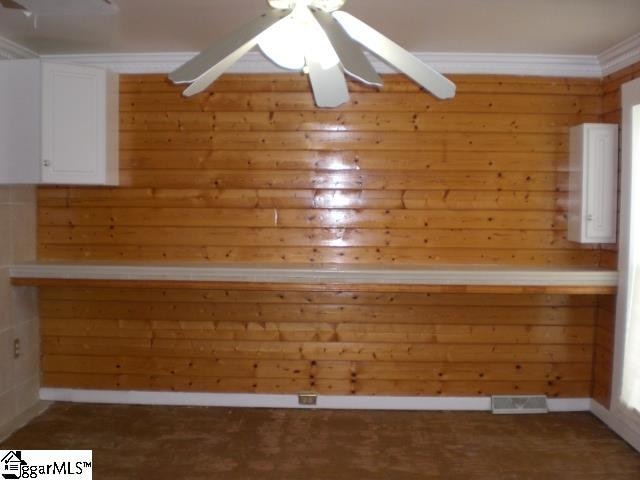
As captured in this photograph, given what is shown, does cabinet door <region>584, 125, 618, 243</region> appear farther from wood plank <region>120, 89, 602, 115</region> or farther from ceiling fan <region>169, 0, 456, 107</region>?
ceiling fan <region>169, 0, 456, 107</region>

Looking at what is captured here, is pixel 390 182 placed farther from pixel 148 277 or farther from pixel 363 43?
pixel 363 43

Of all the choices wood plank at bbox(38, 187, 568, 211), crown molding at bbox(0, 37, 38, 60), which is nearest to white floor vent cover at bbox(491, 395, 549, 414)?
wood plank at bbox(38, 187, 568, 211)

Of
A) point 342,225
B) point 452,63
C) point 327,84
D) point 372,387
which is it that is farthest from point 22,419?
point 452,63

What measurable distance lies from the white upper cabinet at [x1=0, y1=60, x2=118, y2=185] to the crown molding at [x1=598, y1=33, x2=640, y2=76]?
3.18 m

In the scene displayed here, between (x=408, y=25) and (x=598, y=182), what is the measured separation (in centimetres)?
155

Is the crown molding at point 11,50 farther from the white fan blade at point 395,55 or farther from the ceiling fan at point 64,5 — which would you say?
the white fan blade at point 395,55

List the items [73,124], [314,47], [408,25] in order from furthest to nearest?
1. [73,124]
2. [408,25]
3. [314,47]

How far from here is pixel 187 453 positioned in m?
3.15

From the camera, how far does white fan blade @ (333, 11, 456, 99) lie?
51.1 inches

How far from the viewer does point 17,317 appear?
141 inches

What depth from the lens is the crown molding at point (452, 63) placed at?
12.0ft

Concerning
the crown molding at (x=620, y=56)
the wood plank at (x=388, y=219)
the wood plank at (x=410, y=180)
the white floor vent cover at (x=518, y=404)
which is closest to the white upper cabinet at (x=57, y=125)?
the wood plank at (x=388, y=219)

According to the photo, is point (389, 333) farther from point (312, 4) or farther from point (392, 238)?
point (312, 4)

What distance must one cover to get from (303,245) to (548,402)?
6.50ft
